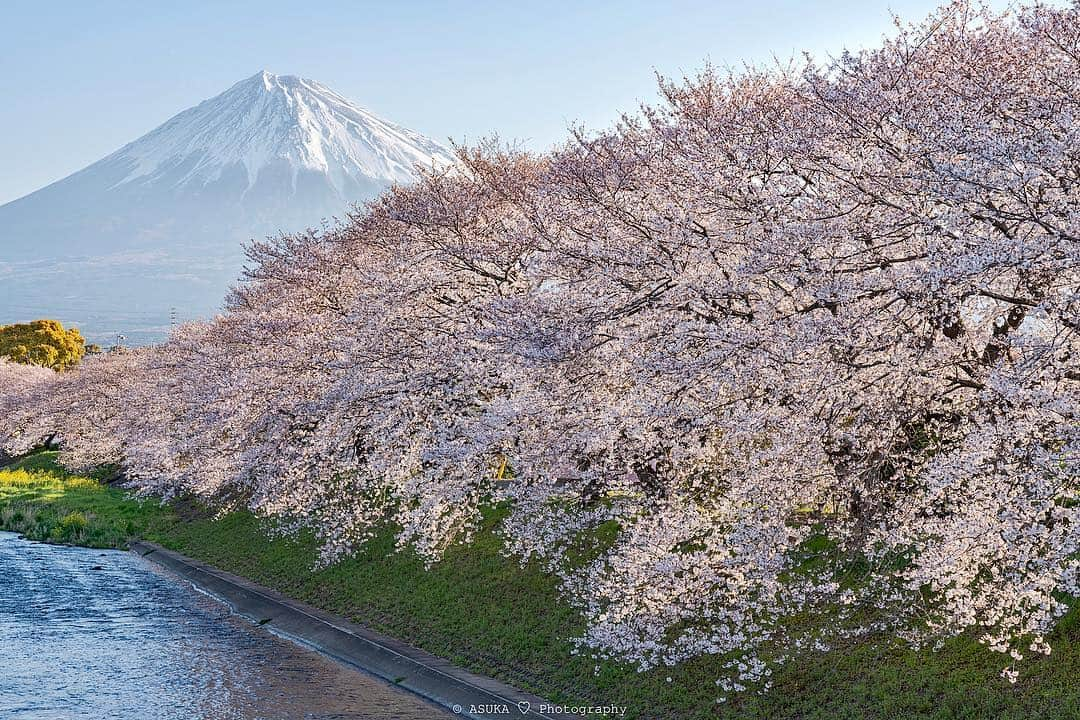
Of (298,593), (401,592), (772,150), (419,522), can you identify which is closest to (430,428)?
(419,522)

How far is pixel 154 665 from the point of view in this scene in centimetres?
1738

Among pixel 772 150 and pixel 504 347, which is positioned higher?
pixel 772 150

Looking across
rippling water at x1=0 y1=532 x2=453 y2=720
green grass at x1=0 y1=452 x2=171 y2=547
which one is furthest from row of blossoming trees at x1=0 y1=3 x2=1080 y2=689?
green grass at x1=0 y1=452 x2=171 y2=547

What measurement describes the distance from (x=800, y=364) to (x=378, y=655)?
10062mm

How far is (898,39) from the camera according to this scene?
1266 centimetres

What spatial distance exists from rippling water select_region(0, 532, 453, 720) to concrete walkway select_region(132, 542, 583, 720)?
1.07 feet

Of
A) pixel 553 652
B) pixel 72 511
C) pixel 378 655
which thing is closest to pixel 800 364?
pixel 553 652

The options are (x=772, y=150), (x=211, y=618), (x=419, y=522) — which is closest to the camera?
(x=772, y=150)

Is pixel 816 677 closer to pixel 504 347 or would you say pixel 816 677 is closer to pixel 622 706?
pixel 622 706

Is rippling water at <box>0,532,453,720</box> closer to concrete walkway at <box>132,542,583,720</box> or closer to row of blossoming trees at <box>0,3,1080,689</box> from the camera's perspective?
concrete walkway at <box>132,542,583,720</box>

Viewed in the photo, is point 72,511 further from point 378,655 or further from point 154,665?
point 378,655

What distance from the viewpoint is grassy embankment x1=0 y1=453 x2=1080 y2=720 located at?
10508mm

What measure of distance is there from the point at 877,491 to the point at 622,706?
438cm

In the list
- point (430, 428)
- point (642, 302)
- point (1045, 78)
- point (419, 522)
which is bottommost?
point (419, 522)
